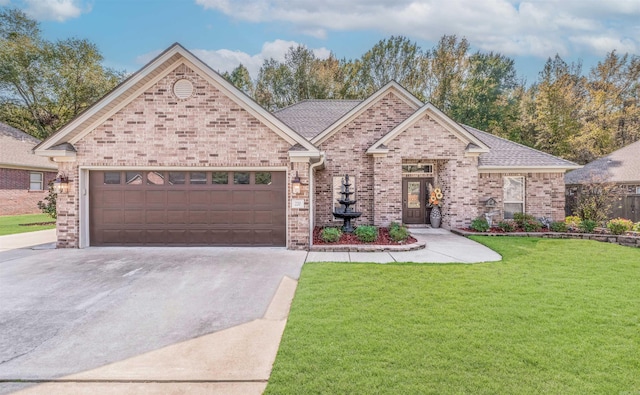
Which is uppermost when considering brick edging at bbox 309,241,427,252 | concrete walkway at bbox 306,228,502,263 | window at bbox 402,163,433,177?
window at bbox 402,163,433,177

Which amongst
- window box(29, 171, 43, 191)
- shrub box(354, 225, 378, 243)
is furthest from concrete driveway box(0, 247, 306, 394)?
window box(29, 171, 43, 191)

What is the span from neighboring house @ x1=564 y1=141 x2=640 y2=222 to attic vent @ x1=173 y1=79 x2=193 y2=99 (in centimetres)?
1558

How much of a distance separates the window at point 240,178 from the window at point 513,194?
1056 centimetres

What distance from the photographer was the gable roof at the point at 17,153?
741 inches

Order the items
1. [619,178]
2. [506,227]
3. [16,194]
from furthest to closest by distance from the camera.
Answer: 1. [16,194]
2. [619,178]
3. [506,227]

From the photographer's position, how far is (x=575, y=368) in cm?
313

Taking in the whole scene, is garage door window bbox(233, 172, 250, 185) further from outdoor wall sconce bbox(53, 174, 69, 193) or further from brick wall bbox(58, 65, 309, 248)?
outdoor wall sconce bbox(53, 174, 69, 193)

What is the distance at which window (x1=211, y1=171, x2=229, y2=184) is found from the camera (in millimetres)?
9391

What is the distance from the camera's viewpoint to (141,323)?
4340mm

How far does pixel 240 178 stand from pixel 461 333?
7.15m

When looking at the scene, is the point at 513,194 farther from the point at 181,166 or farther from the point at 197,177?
the point at 181,166

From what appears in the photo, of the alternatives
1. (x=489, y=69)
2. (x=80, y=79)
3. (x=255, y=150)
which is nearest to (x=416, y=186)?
(x=255, y=150)

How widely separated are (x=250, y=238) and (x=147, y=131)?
4111mm

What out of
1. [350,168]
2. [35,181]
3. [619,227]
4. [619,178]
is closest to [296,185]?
[350,168]
